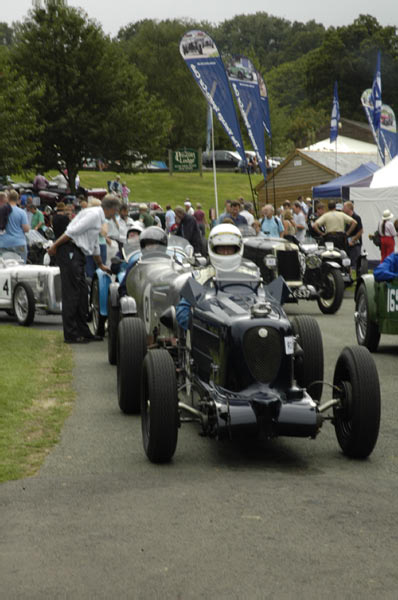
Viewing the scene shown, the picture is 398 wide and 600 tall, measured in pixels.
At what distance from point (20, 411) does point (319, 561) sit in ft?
15.0

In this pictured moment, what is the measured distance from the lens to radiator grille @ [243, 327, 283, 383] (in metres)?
6.70

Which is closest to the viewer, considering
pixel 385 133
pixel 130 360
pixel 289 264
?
pixel 130 360

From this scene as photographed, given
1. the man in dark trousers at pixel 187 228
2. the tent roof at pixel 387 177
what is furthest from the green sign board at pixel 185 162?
the man in dark trousers at pixel 187 228

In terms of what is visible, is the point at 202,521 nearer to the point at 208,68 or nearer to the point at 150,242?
the point at 150,242

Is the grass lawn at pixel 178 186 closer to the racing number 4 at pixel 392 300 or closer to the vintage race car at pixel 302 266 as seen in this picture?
the vintage race car at pixel 302 266

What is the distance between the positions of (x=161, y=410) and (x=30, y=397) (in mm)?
3148

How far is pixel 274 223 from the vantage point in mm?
21703

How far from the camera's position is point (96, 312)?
46.6 feet

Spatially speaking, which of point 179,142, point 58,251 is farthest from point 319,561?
point 179,142

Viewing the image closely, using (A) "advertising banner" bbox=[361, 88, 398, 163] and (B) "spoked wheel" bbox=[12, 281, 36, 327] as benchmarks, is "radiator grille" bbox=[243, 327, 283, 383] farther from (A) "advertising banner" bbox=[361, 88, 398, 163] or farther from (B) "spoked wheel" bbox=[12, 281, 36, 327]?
(A) "advertising banner" bbox=[361, 88, 398, 163]

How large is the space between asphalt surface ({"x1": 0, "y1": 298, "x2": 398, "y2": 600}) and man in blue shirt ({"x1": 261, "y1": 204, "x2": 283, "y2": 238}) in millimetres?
13774

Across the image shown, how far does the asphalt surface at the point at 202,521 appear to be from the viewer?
174 inches

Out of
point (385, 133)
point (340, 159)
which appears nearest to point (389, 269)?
point (385, 133)

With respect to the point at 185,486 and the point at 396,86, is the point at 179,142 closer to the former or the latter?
the point at 396,86
